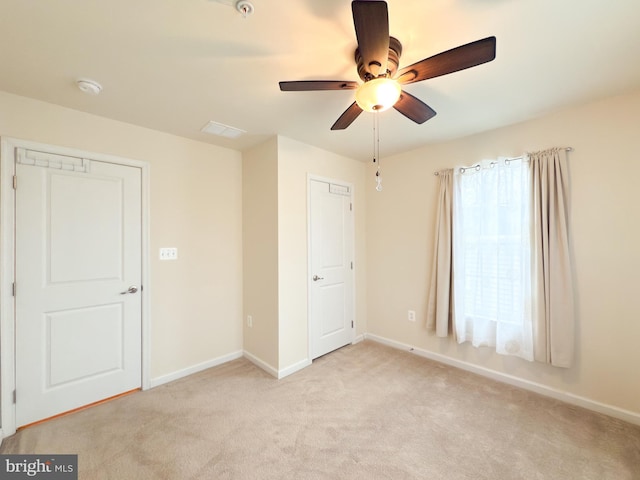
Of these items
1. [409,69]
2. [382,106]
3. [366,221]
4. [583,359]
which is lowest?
[583,359]

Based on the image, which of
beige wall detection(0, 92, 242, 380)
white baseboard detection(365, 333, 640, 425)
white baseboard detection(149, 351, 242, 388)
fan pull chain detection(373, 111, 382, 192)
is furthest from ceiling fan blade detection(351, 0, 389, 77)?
white baseboard detection(149, 351, 242, 388)

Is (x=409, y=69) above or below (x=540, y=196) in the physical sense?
above

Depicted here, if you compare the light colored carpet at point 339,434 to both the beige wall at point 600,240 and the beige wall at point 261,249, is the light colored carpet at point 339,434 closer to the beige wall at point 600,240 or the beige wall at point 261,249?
the beige wall at point 600,240

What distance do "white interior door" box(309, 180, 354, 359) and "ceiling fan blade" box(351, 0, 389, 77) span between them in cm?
175

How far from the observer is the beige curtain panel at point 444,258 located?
2.87 metres

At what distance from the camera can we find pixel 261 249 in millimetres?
2930

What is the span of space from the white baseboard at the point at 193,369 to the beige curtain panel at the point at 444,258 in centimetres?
235

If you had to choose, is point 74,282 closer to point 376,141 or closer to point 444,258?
point 376,141

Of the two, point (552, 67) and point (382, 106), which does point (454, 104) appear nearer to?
point (552, 67)

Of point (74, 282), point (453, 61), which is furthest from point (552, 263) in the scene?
point (74, 282)

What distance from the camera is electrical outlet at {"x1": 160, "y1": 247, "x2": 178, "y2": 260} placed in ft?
8.67

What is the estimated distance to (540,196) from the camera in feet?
7.63

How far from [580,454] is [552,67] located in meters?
2.48

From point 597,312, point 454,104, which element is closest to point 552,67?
point 454,104
